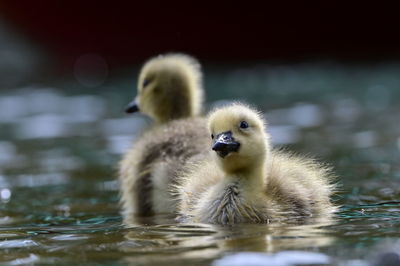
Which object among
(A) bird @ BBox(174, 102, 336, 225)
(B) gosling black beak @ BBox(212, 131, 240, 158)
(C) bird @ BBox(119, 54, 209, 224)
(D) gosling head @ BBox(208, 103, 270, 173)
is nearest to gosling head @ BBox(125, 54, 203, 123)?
(C) bird @ BBox(119, 54, 209, 224)

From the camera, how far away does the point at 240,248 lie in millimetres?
4188

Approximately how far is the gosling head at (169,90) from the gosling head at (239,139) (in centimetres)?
174

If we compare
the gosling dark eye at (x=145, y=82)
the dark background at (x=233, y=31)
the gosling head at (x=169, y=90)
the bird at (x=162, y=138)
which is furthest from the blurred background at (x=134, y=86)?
the gosling dark eye at (x=145, y=82)

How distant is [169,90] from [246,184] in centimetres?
201

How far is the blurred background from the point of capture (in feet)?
22.6

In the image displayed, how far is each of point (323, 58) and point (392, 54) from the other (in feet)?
4.40

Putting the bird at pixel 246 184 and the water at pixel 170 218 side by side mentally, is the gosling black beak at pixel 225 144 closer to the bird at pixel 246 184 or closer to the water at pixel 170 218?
the bird at pixel 246 184

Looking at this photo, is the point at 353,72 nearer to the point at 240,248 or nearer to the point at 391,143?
the point at 391,143

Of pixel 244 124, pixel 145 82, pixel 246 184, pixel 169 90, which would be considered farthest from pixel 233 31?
pixel 246 184

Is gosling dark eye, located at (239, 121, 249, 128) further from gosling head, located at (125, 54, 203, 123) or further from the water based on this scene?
gosling head, located at (125, 54, 203, 123)

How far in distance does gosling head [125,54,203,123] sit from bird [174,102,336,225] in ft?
5.17

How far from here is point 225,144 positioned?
4867 mm

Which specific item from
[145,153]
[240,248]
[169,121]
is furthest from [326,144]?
[240,248]

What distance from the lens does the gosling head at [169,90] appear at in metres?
6.81
